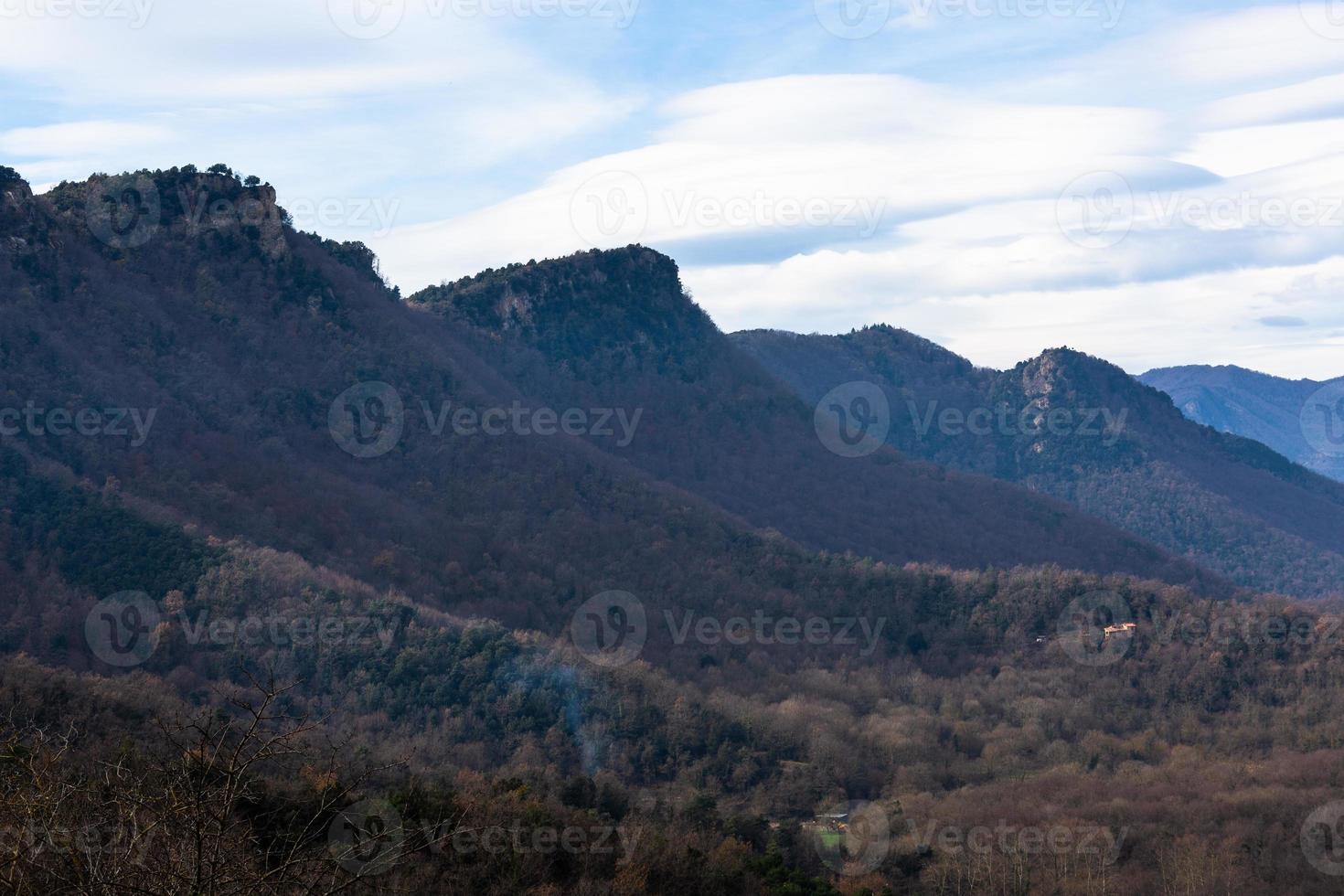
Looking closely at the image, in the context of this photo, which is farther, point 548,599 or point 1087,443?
point 1087,443

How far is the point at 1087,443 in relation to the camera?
173 meters

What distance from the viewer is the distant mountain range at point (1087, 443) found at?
15725cm

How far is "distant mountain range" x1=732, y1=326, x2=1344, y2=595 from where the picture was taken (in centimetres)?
15725

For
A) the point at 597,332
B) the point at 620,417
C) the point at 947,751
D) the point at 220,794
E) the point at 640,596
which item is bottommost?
the point at 947,751

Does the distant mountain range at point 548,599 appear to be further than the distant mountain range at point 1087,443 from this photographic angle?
No

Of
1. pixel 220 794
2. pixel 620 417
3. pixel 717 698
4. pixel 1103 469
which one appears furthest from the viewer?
pixel 1103 469

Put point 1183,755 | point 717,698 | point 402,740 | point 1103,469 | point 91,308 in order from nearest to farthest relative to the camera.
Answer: point 402,740
point 1183,755
point 717,698
point 91,308
point 1103,469

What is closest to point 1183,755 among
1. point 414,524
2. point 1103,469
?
point 414,524

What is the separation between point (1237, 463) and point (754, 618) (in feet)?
396

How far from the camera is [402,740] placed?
52344 mm

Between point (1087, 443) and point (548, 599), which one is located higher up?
point (1087, 443)

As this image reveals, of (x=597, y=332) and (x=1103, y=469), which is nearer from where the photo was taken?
(x=597, y=332)

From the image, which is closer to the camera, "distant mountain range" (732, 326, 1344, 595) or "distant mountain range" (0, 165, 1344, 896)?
"distant mountain range" (0, 165, 1344, 896)

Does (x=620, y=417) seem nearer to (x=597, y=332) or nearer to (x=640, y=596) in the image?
(x=597, y=332)
